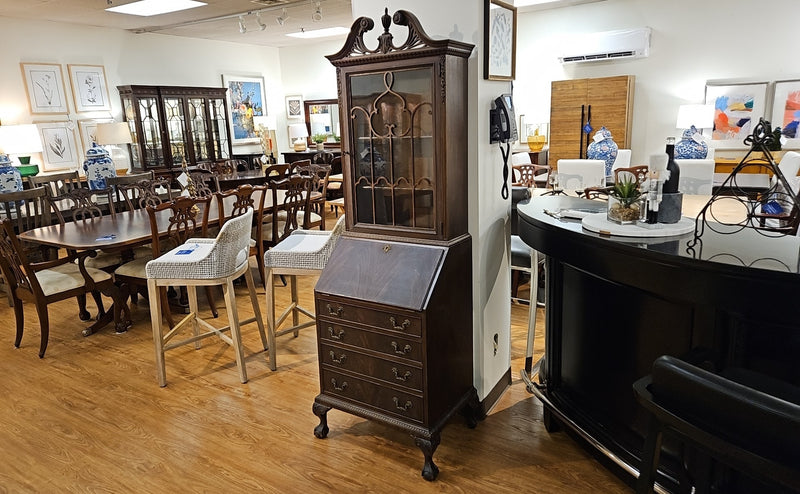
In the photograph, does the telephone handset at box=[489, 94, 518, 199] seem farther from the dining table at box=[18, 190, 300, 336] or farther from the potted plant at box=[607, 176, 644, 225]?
the dining table at box=[18, 190, 300, 336]

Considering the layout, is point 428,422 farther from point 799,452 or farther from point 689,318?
point 799,452

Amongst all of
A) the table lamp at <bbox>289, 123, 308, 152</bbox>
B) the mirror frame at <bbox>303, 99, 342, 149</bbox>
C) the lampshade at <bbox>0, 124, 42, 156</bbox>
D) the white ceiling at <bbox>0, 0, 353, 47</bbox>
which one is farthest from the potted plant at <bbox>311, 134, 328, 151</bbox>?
the lampshade at <bbox>0, 124, 42, 156</bbox>

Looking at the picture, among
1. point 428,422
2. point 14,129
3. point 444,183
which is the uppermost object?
point 14,129

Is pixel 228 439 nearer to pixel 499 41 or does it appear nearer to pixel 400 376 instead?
pixel 400 376

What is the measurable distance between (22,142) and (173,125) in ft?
6.71

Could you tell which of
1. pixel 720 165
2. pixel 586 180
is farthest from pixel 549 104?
pixel 586 180

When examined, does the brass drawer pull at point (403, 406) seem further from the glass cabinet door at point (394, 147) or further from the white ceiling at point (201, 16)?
the white ceiling at point (201, 16)

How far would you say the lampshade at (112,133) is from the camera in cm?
658

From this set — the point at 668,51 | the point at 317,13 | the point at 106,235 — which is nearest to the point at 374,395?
the point at 106,235

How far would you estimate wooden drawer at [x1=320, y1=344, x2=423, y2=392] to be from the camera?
6.91ft

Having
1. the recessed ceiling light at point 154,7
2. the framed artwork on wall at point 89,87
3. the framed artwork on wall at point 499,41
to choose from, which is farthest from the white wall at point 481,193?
the framed artwork on wall at point 89,87

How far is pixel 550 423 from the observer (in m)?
2.38

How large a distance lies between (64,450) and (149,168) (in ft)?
19.3

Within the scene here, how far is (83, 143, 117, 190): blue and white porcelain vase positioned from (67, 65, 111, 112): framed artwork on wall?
2.71m
